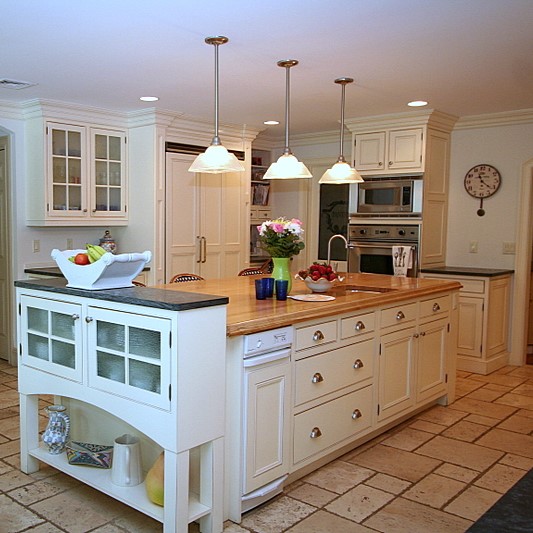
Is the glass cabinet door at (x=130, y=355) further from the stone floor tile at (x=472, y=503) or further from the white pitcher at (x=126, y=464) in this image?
the stone floor tile at (x=472, y=503)

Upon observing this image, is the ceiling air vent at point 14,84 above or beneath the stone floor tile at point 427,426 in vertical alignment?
above

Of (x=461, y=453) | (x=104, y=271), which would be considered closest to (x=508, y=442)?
(x=461, y=453)

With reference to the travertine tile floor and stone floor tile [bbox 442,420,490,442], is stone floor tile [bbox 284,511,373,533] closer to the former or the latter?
the travertine tile floor

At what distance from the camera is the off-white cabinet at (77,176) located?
16.9 feet

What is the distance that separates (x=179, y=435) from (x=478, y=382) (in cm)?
357

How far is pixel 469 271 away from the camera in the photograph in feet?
18.1

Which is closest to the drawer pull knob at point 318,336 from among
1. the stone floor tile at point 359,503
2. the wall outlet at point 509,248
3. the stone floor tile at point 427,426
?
the stone floor tile at point 359,503

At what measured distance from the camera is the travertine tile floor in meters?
2.64

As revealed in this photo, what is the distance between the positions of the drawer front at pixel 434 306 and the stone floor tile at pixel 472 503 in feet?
4.25

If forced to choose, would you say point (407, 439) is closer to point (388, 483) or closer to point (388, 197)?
point (388, 483)

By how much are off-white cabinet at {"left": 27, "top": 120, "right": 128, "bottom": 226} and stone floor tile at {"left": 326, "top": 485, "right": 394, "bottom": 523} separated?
3562 mm

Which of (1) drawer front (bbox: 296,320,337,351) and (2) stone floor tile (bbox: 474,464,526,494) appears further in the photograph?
(2) stone floor tile (bbox: 474,464,526,494)

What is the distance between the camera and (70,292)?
2.74m

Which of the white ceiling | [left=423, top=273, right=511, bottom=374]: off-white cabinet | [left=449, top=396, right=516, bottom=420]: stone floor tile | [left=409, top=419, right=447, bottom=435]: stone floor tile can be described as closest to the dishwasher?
[left=409, top=419, right=447, bottom=435]: stone floor tile
